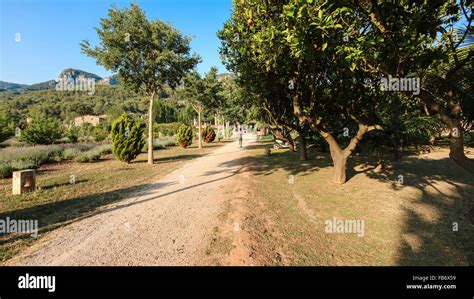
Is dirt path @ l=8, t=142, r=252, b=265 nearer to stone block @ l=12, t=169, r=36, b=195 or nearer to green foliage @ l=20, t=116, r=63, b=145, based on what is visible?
stone block @ l=12, t=169, r=36, b=195

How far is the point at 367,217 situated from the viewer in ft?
21.5

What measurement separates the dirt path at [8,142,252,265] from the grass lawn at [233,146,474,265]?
133cm

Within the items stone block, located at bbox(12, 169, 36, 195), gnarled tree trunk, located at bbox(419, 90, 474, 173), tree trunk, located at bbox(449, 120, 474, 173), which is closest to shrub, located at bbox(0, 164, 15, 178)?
stone block, located at bbox(12, 169, 36, 195)

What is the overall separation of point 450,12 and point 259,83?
6761 millimetres

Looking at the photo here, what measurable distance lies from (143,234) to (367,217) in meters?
6.28

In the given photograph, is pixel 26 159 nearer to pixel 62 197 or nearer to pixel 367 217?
pixel 62 197

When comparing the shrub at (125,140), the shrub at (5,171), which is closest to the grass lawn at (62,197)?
the shrub at (5,171)

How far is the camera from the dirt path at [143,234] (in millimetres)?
4383

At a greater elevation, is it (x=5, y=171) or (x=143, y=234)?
(x=5, y=171)

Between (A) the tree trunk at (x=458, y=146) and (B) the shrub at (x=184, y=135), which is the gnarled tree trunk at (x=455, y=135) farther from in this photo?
(B) the shrub at (x=184, y=135)

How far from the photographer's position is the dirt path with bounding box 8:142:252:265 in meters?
4.38

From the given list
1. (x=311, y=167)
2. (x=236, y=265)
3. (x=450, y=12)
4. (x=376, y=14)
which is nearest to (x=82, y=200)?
(x=236, y=265)

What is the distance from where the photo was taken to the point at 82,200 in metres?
7.95

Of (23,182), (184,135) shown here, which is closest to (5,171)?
(23,182)
